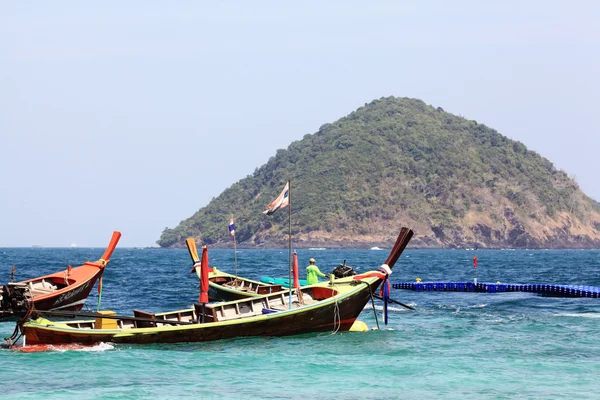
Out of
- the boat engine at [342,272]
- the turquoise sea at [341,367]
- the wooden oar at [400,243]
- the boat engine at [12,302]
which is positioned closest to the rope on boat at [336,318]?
the turquoise sea at [341,367]

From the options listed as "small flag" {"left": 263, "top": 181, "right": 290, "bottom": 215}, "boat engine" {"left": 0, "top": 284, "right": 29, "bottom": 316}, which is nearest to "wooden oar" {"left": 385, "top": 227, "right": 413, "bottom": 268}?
"small flag" {"left": 263, "top": 181, "right": 290, "bottom": 215}

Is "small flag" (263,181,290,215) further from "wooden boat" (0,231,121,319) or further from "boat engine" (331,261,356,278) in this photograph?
"wooden boat" (0,231,121,319)

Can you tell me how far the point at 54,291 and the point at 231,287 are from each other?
8.60 meters

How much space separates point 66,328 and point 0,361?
A: 6.39 ft

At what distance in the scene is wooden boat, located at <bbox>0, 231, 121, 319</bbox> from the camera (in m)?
30.3

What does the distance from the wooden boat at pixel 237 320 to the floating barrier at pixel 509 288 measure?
79.3 ft

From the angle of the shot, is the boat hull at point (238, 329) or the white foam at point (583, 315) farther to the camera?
the white foam at point (583, 315)

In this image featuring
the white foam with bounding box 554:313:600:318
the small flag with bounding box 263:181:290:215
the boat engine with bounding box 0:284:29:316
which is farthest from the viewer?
the white foam with bounding box 554:313:600:318

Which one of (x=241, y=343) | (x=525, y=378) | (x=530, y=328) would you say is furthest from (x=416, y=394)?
(x=530, y=328)

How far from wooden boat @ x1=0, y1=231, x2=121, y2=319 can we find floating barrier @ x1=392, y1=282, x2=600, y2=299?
25863 millimetres

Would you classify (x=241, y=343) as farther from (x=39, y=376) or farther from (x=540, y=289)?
(x=540, y=289)

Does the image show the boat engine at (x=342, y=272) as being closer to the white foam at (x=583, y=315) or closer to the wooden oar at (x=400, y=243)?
the wooden oar at (x=400, y=243)

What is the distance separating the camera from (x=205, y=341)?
2598cm

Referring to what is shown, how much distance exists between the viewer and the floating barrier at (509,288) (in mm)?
50219
